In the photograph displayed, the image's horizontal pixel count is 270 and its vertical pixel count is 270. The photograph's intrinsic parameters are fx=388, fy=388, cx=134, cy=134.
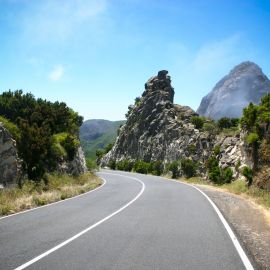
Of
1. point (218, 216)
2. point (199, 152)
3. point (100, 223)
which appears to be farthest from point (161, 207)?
point (199, 152)

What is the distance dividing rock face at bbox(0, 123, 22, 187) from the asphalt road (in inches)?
278

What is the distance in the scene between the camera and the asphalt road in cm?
730

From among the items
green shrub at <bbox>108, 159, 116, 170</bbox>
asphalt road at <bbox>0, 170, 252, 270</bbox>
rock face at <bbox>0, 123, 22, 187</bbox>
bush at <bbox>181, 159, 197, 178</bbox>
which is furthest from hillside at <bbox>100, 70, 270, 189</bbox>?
rock face at <bbox>0, 123, 22, 187</bbox>

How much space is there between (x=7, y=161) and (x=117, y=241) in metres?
14.1

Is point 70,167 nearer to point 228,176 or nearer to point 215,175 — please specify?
point 215,175

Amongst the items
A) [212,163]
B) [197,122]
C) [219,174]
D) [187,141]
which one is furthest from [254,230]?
[197,122]

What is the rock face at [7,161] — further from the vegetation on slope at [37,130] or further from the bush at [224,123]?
the bush at [224,123]

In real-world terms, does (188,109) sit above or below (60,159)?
above

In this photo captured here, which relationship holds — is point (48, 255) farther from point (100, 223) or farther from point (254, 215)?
point (254, 215)

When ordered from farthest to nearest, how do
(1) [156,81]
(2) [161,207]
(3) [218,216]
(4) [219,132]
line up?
(1) [156,81], (4) [219,132], (2) [161,207], (3) [218,216]

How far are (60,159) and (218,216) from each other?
19.9 metres

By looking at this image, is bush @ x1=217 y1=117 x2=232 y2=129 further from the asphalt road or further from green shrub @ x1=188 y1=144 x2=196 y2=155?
the asphalt road

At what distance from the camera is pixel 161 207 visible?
16938 mm

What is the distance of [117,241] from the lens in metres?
9.36
